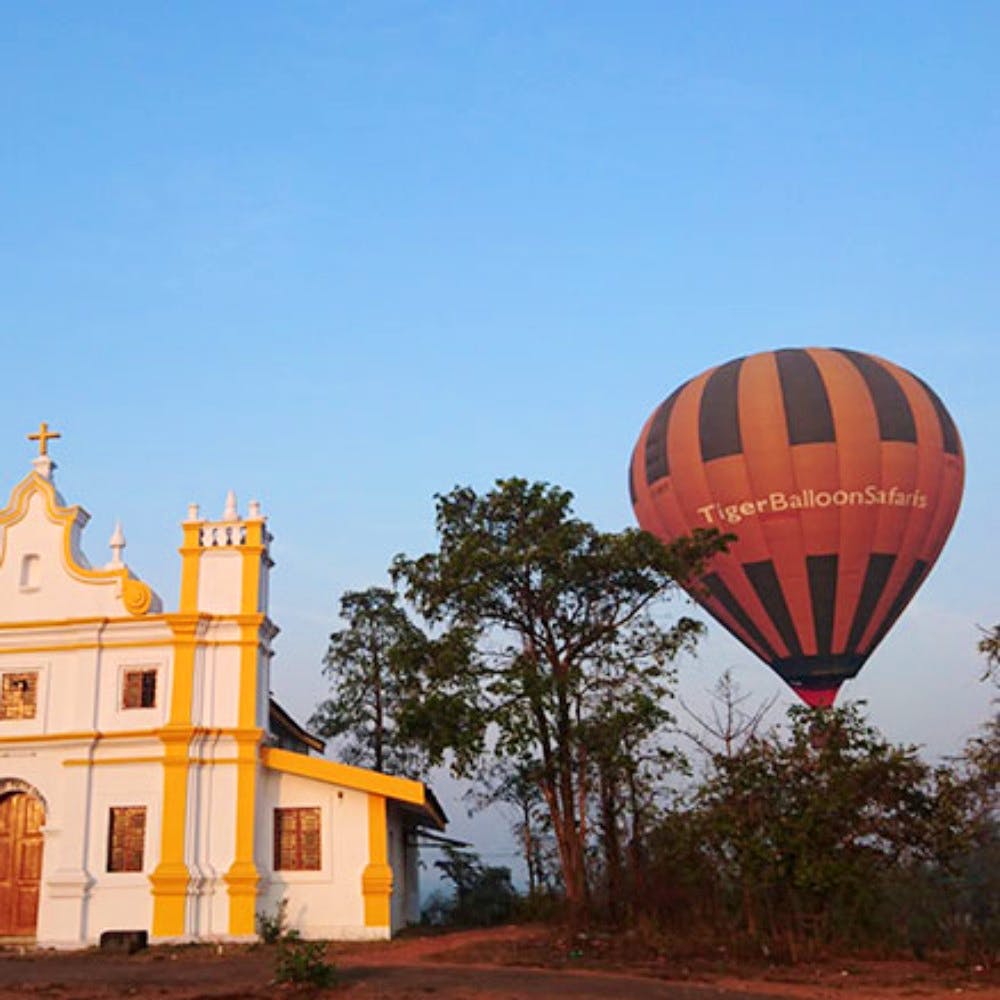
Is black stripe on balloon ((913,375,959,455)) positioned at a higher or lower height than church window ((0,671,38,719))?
higher

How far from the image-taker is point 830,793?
20297mm

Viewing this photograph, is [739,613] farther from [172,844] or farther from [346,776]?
[172,844]

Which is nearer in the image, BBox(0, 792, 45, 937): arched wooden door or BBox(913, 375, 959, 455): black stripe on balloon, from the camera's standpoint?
BBox(0, 792, 45, 937): arched wooden door

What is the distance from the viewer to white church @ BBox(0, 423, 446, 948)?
22250 millimetres

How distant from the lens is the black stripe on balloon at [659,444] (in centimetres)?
3550

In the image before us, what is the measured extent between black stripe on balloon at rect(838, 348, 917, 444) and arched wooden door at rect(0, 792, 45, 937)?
894 inches

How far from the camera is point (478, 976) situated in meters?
17.0

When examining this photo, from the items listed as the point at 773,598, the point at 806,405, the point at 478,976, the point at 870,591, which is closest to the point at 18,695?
the point at 478,976

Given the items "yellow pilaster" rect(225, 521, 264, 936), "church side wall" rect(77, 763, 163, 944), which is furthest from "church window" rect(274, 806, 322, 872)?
"church side wall" rect(77, 763, 163, 944)

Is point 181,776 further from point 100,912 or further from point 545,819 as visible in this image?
point 545,819

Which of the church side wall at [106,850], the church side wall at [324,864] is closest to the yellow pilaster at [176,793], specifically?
the church side wall at [106,850]

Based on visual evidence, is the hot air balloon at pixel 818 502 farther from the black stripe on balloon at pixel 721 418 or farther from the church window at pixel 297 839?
the church window at pixel 297 839

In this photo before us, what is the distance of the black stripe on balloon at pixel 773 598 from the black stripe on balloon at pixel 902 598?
217cm

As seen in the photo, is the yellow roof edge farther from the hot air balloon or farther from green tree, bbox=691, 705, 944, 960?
the hot air balloon
